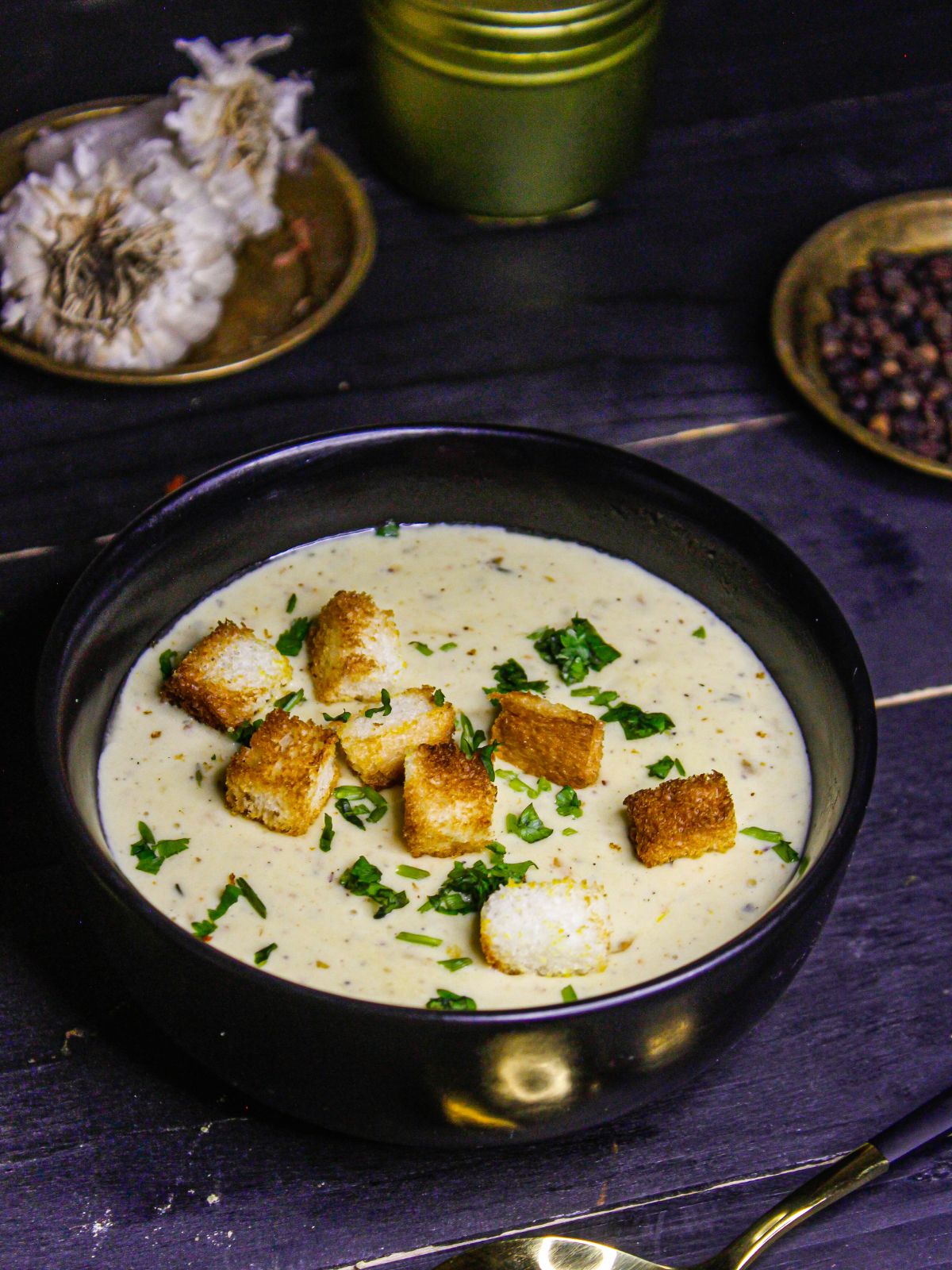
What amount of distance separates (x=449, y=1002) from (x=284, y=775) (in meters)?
0.29

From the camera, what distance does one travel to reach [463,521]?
2051 millimetres

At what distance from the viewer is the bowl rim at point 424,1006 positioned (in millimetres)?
1340

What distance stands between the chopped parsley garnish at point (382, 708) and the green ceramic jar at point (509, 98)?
1.28m

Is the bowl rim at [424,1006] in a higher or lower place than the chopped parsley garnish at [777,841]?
higher

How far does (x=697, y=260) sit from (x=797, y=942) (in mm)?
1663

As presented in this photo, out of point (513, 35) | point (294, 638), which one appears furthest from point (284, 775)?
point (513, 35)

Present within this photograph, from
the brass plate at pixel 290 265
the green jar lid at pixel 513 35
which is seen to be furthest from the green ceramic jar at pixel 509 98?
the brass plate at pixel 290 265

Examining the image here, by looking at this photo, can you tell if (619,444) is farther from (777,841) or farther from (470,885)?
(470,885)

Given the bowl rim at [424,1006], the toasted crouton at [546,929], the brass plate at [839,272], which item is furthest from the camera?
the brass plate at [839,272]

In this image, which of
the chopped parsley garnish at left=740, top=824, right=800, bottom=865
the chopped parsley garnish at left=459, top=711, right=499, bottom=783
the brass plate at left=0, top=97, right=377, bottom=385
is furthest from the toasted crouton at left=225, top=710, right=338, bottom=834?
the brass plate at left=0, top=97, right=377, bottom=385

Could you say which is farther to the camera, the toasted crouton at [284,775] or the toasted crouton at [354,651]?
the toasted crouton at [354,651]

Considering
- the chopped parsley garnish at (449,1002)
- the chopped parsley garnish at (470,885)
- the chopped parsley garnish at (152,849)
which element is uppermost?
the chopped parsley garnish at (152,849)

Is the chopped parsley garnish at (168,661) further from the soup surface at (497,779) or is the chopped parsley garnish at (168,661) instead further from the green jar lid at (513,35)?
the green jar lid at (513,35)

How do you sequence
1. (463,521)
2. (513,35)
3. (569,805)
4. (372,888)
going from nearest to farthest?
1. (372,888)
2. (569,805)
3. (463,521)
4. (513,35)
